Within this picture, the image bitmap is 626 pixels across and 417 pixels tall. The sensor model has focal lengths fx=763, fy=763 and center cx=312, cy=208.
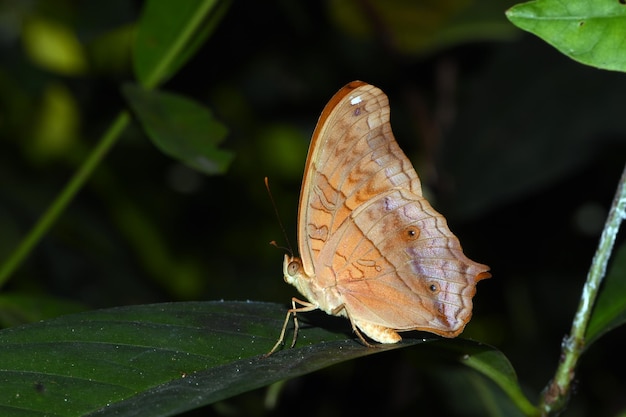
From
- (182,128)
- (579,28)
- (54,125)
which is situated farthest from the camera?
(54,125)

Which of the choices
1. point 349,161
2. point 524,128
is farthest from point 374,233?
point 524,128

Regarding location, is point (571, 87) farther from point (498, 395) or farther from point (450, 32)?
point (498, 395)

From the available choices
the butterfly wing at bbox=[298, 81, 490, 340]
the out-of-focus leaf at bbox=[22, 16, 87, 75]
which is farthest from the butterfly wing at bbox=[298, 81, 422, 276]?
the out-of-focus leaf at bbox=[22, 16, 87, 75]

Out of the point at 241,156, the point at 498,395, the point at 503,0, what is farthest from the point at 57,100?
the point at 498,395

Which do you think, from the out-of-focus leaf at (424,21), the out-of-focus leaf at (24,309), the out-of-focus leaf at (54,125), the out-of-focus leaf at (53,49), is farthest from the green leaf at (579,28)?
the out-of-focus leaf at (54,125)

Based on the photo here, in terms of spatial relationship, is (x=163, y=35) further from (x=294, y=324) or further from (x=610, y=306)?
(x=610, y=306)

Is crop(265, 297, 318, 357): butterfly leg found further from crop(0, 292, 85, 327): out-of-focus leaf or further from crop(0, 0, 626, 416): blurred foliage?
crop(0, 0, 626, 416): blurred foliage
